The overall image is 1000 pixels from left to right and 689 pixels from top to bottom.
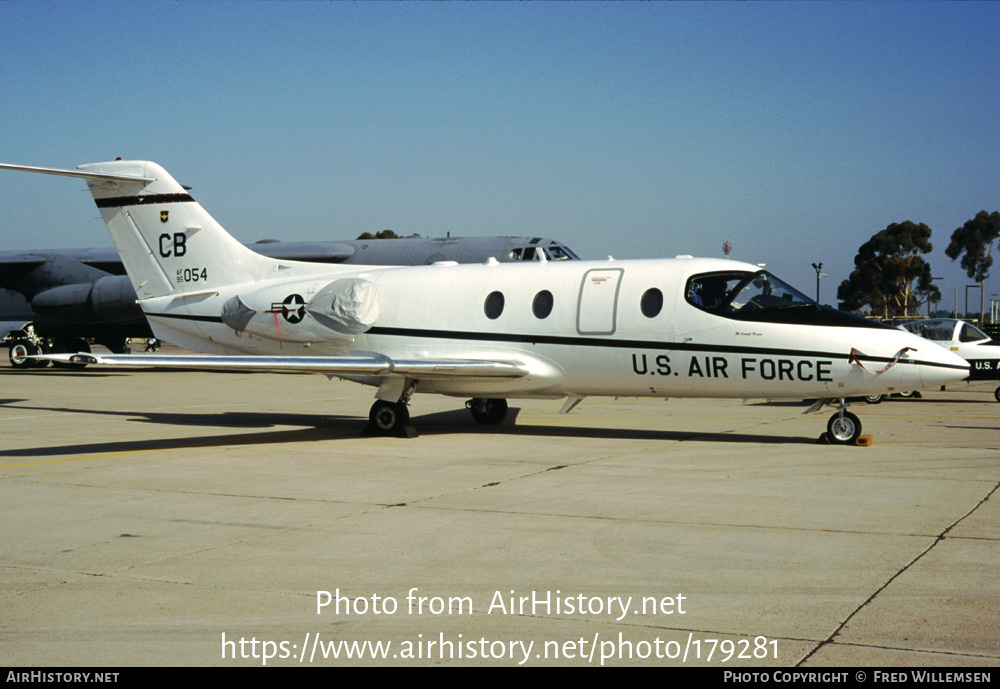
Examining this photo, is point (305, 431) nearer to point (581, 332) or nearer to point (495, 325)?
point (495, 325)

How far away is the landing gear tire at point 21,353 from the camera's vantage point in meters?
35.6

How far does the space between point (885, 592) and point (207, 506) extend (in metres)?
5.89

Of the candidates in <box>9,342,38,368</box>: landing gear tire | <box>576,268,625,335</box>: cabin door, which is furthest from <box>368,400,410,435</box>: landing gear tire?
<box>9,342,38,368</box>: landing gear tire

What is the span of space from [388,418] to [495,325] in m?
2.17

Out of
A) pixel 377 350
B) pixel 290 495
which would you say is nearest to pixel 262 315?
pixel 377 350

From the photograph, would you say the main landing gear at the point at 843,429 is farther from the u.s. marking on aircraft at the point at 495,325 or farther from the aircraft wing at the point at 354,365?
the aircraft wing at the point at 354,365

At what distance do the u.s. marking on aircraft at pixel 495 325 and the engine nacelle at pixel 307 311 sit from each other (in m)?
0.02

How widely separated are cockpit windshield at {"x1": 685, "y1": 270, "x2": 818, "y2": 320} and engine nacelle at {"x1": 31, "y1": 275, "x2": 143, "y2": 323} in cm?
2247

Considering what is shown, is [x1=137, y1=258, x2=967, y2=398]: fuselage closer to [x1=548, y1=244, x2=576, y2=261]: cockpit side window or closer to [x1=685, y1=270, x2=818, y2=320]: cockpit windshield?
[x1=685, y1=270, x2=818, y2=320]: cockpit windshield

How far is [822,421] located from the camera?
16.6m

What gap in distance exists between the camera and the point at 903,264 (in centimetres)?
8975

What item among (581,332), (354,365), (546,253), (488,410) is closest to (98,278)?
(546,253)
